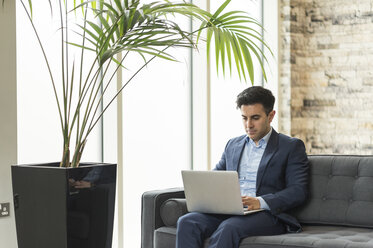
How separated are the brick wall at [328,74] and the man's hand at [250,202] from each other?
2.80 metres

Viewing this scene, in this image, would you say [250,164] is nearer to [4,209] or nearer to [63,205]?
[63,205]

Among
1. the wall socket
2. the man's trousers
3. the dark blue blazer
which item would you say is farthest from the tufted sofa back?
the wall socket

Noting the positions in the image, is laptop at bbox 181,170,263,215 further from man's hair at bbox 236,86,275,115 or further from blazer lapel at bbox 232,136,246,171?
man's hair at bbox 236,86,275,115

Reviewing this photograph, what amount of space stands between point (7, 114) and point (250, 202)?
1.43m

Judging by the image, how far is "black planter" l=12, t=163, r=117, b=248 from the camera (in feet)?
10.0

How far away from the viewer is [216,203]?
131 inches

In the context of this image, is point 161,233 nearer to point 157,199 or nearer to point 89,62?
point 157,199

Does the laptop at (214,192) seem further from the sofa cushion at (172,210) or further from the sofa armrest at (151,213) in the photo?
the sofa armrest at (151,213)

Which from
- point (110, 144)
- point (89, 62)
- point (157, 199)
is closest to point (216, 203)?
point (157, 199)

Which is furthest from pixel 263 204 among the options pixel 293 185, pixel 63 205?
pixel 63 205

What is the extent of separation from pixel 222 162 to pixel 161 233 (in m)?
0.59

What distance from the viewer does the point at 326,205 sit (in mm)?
3559

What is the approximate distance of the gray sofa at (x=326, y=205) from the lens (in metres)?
3.44

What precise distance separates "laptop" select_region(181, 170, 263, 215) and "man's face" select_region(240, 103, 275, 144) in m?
0.44
